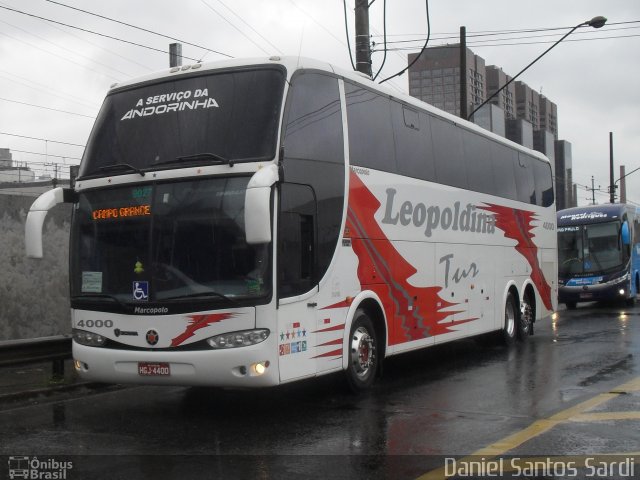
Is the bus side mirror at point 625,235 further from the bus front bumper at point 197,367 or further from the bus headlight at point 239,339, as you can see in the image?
the bus headlight at point 239,339

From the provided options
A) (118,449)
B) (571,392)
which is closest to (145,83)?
(118,449)

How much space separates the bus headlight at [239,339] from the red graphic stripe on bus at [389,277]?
212 centimetres

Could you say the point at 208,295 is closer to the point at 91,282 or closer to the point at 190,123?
the point at 91,282

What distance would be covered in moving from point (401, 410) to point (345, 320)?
1216mm

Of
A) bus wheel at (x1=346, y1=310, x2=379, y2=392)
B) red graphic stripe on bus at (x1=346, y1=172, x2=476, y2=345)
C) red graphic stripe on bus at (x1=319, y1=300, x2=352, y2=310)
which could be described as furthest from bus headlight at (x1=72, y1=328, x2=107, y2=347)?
red graphic stripe on bus at (x1=346, y1=172, x2=476, y2=345)

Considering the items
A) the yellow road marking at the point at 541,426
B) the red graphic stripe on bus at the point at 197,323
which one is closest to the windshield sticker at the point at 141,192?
the red graphic stripe on bus at the point at 197,323

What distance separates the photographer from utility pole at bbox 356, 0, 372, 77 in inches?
619

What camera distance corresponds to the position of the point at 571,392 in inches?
364

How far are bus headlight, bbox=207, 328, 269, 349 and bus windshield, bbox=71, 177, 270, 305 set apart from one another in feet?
1.05

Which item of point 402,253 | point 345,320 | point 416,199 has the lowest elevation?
point 345,320

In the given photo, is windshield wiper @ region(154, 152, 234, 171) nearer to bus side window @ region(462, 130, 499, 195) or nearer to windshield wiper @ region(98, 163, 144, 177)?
windshield wiper @ region(98, 163, 144, 177)

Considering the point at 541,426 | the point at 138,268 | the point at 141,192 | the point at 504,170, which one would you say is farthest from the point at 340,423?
the point at 504,170

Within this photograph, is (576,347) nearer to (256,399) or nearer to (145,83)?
(256,399)

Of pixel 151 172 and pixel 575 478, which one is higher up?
pixel 151 172
